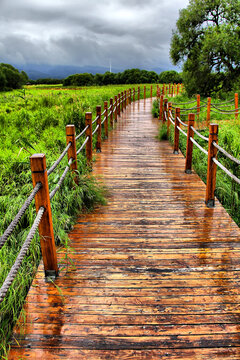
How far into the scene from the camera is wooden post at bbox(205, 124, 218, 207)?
4.66 metres

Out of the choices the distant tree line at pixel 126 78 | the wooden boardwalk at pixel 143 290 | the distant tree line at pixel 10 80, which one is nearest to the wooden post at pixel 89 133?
the wooden boardwalk at pixel 143 290

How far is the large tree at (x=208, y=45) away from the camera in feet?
59.2

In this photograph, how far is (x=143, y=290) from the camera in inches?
117

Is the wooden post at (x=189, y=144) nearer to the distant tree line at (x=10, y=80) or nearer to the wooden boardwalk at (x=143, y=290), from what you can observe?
the wooden boardwalk at (x=143, y=290)

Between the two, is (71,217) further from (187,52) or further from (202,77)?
(187,52)

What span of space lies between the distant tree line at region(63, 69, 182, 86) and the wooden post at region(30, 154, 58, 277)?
145ft

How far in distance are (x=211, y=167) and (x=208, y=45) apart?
50.1 feet

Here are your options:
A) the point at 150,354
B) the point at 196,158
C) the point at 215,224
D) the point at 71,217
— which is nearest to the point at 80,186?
the point at 71,217

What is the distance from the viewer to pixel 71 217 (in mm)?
4395

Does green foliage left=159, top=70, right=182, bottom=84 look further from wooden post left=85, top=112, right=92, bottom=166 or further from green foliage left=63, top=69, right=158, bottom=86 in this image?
wooden post left=85, top=112, right=92, bottom=166

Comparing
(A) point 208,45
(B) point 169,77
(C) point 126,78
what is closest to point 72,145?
(A) point 208,45

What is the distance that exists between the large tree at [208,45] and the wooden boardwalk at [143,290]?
15.4 meters

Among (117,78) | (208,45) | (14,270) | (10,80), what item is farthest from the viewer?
(117,78)

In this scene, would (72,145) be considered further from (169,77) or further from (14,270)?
(169,77)
